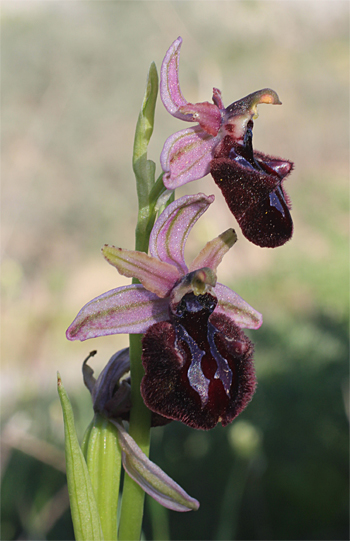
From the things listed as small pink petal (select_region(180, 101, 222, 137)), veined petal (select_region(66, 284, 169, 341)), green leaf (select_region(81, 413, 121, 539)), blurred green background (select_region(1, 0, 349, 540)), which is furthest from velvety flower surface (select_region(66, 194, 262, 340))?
blurred green background (select_region(1, 0, 349, 540))

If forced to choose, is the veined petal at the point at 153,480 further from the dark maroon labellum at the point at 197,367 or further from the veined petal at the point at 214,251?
the veined petal at the point at 214,251

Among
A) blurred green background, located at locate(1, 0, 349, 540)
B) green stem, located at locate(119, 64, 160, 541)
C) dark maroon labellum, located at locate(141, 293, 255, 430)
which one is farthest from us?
blurred green background, located at locate(1, 0, 349, 540)

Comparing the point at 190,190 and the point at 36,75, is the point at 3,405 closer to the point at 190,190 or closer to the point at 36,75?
the point at 190,190

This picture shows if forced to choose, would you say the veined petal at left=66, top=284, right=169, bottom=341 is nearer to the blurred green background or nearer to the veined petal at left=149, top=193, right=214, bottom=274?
the veined petal at left=149, top=193, right=214, bottom=274

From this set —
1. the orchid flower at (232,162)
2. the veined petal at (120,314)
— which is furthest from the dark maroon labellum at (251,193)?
the veined petal at (120,314)

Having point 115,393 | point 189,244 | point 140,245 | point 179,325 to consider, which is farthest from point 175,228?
point 189,244

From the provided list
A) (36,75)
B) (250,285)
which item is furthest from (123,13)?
(250,285)
